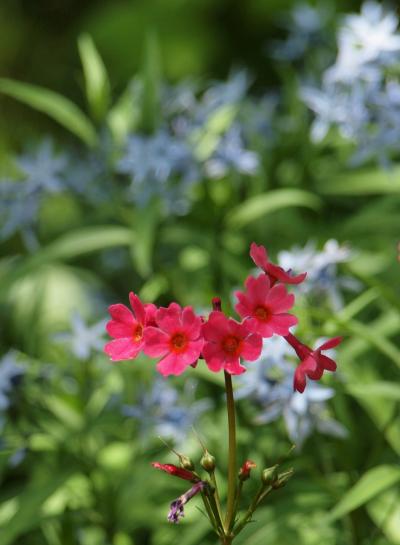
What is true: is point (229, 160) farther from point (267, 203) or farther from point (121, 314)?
point (121, 314)

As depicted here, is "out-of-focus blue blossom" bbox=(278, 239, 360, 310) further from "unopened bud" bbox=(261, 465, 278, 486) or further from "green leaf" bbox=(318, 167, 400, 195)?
"unopened bud" bbox=(261, 465, 278, 486)

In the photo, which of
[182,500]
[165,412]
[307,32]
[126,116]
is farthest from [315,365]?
[307,32]

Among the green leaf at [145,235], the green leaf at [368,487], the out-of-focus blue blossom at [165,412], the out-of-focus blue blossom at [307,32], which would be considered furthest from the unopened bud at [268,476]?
the out-of-focus blue blossom at [307,32]

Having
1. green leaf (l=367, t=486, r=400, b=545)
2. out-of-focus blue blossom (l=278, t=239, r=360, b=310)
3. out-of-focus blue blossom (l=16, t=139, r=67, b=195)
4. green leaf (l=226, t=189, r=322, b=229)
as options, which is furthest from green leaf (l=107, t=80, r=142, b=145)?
green leaf (l=367, t=486, r=400, b=545)

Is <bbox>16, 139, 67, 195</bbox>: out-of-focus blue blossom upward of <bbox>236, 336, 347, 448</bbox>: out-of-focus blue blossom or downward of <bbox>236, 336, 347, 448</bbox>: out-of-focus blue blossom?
upward

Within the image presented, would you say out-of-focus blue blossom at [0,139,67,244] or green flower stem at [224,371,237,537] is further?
out-of-focus blue blossom at [0,139,67,244]

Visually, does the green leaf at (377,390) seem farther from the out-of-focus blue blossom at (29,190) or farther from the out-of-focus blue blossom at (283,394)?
the out-of-focus blue blossom at (29,190)
